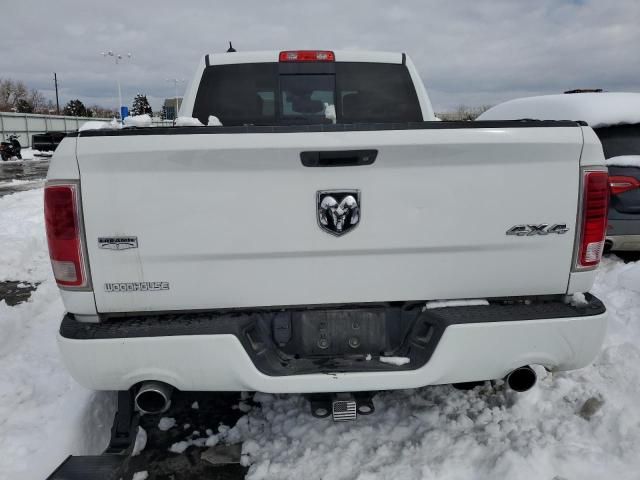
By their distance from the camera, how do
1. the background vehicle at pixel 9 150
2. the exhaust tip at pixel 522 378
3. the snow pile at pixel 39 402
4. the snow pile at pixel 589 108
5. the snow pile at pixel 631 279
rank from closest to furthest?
the exhaust tip at pixel 522 378 → the snow pile at pixel 39 402 → the snow pile at pixel 631 279 → the snow pile at pixel 589 108 → the background vehicle at pixel 9 150

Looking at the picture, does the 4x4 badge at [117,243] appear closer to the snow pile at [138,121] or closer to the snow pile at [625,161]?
the snow pile at [138,121]

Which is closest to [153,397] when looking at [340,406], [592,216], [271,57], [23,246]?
[340,406]

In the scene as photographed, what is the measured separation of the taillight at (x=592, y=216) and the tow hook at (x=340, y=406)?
1240 mm

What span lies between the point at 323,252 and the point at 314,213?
18 cm

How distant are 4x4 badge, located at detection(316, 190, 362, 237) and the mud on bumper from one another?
413 mm

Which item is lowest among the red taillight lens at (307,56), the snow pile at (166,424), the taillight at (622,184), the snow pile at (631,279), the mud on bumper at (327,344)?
the snow pile at (166,424)

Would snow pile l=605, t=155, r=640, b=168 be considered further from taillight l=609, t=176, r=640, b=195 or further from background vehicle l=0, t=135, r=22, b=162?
background vehicle l=0, t=135, r=22, b=162

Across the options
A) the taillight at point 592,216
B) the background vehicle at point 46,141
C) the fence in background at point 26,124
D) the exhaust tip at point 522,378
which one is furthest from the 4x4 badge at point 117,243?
the fence in background at point 26,124

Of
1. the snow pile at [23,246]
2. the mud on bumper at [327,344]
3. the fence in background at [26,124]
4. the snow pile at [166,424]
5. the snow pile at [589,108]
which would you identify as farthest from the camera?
the fence in background at [26,124]

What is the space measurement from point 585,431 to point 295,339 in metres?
1.71

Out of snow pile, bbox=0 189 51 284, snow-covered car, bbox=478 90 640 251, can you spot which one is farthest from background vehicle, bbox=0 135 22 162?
snow-covered car, bbox=478 90 640 251

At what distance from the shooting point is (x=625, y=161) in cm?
523

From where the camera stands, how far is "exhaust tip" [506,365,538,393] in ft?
7.71

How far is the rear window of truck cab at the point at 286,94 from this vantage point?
13.3ft
